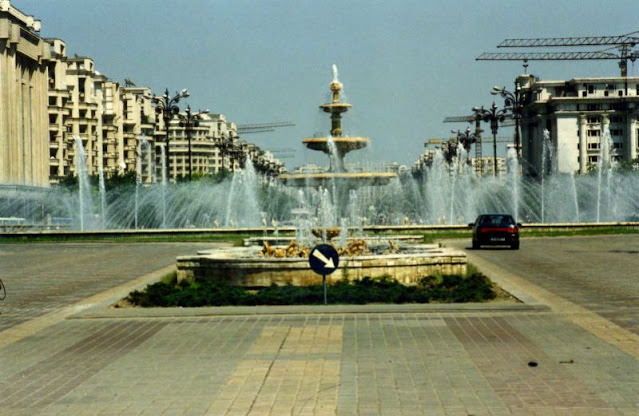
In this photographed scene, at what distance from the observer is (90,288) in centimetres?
1912

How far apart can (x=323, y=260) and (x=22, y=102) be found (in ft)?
274

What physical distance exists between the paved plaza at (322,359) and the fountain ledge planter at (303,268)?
2261 mm

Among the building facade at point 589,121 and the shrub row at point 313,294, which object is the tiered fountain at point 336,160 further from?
the building facade at point 589,121

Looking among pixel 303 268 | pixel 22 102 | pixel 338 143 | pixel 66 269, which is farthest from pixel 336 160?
pixel 22 102

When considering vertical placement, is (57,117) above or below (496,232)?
above

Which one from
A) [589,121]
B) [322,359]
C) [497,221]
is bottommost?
[322,359]

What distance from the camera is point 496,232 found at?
3344cm

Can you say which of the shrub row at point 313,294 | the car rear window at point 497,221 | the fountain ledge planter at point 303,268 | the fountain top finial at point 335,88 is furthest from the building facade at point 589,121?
the shrub row at point 313,294

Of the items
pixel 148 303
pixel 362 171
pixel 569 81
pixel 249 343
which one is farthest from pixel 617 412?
pixel 569 81

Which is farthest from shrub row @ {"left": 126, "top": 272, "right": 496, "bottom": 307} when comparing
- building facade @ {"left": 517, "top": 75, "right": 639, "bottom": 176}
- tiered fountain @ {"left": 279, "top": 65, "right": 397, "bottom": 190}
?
building facade @ {"left": 517, "top": 75, "right": 639, "bottom": 176}

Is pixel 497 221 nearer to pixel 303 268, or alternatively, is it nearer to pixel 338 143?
pixel 338 143

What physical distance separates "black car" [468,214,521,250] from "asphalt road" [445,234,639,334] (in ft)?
1.13

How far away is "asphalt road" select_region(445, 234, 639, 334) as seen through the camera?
48.8 feet

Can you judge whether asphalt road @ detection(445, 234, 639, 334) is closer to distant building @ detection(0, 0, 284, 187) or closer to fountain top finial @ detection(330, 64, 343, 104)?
fountain top finial @ detection(330, 64, 343, 104)
